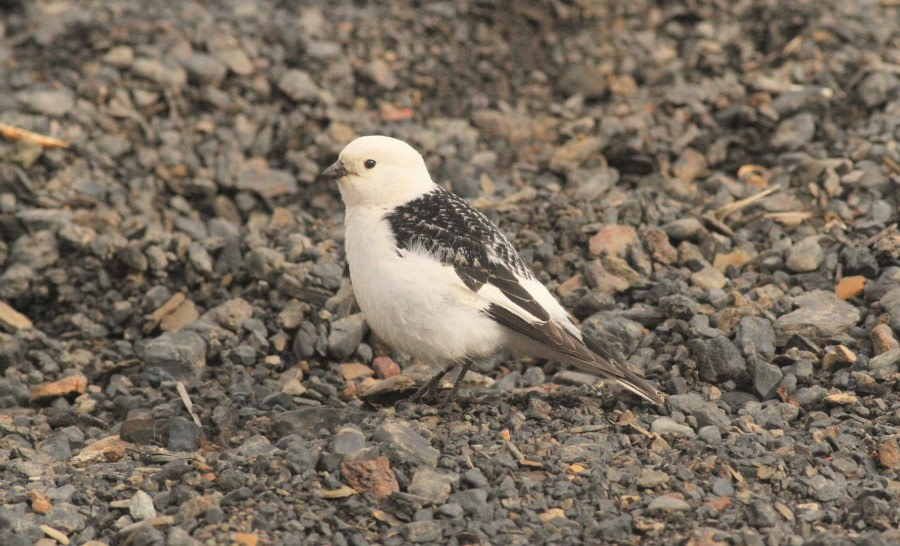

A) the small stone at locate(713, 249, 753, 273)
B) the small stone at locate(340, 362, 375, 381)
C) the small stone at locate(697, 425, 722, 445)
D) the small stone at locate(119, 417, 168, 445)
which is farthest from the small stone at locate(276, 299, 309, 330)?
the small stone at locate(697, 425, 722, 445)

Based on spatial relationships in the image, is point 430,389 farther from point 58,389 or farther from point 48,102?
point 48,102

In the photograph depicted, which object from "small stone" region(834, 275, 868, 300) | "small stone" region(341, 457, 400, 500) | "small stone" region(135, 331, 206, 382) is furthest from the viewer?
"small stone" region(135, 331, 206, 382)

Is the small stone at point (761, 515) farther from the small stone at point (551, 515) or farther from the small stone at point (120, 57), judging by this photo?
the small stone at point (120, 57)

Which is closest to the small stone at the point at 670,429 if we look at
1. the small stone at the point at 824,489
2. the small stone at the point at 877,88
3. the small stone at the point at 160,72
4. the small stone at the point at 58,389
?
the small stone at the point at 824,489

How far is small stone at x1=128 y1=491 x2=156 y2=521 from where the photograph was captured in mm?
4219

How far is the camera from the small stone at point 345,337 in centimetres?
609

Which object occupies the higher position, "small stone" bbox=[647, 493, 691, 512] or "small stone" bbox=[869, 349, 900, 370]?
"small stone" bbox=[869, 349, 900, 370]

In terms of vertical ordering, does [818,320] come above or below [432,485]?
above

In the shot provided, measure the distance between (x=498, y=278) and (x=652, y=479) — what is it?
1.27 metres

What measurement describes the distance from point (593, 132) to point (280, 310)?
2913mm

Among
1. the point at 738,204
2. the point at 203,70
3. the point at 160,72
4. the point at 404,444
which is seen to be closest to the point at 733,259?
the point at 738,204

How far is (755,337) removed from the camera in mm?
5473

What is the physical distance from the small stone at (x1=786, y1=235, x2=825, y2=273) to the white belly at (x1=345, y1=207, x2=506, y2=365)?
74.4 inches

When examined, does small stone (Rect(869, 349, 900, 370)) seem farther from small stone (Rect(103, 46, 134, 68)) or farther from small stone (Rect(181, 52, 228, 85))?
small stone (Rect(103, 46, 134, 68))
